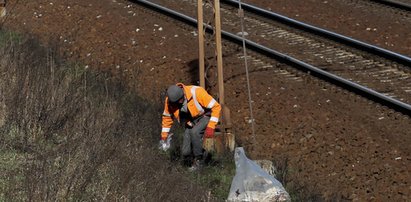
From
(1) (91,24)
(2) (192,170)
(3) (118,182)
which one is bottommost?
(1) (91,24)

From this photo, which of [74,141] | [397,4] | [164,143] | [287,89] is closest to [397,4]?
[397,4]

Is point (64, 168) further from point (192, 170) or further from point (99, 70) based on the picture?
point (99, 70)

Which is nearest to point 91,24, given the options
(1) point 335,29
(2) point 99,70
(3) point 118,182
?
(2) point 99,70

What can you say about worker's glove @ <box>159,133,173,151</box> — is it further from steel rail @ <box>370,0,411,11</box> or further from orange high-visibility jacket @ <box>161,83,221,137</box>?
steel rail @ <box>370,0,411,11</box>

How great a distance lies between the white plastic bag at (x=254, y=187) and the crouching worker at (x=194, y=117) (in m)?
1.09

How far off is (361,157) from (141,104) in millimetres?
3716

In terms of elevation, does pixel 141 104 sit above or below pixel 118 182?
below

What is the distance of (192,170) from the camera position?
37.5ft

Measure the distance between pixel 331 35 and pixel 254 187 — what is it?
722cm

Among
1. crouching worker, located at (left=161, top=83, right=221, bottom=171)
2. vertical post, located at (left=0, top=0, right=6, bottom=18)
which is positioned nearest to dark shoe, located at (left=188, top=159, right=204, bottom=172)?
crouching worker, located at (left=161, top=83, right=221, bottom=171)

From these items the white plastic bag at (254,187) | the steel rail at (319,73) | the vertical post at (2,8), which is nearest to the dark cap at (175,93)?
the white plastic bag at (254,187)

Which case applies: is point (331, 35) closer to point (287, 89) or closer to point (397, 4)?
point (397, 4)

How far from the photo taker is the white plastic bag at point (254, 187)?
10.2 metres

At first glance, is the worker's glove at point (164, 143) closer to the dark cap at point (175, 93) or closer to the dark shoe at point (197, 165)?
the dark shoe at point (197, 165)
